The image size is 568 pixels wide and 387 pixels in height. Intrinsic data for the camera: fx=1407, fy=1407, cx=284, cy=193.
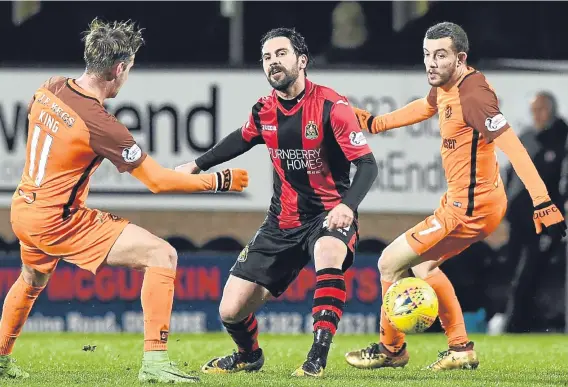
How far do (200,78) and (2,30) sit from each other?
211 cm

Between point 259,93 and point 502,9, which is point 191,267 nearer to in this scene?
point 259,93

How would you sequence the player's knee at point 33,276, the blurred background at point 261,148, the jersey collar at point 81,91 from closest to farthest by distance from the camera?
the jersey collar at point 81,91 < the player's knee at point 33,276 < the blurred background at point 261,148

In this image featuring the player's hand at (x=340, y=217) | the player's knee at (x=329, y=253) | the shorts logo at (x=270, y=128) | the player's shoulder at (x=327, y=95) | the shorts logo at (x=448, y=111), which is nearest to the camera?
the player's hand at (x=340, y=217)

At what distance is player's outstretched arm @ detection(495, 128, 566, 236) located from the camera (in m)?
8.40

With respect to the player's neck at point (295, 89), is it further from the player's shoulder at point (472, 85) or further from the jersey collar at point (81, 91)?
the jersey collar at point (81, 91)

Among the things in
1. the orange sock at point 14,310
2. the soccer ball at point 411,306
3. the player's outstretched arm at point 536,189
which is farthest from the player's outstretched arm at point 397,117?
the orange sock at point 14,310

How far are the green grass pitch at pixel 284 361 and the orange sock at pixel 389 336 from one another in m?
0.16

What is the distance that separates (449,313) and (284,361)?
4.70 feet

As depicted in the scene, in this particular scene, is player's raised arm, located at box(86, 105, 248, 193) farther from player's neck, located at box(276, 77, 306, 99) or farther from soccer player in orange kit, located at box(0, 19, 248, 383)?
player's neck, located at box(276, 77, 306, 99)

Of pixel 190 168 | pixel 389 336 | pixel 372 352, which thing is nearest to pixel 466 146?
pixel 389 336

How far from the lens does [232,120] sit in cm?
1374

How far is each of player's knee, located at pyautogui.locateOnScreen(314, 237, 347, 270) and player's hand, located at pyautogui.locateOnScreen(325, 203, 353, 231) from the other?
255 millimetres

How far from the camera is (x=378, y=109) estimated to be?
13641 mm

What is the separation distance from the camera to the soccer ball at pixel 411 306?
8555 mm
